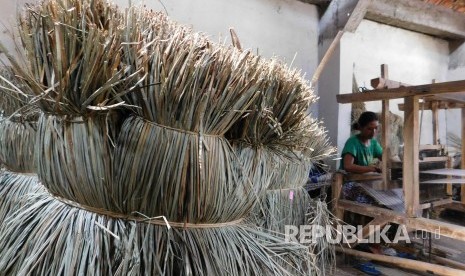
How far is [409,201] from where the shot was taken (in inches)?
70.8

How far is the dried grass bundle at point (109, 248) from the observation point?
2.09 feet

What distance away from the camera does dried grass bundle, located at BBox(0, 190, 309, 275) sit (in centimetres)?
64

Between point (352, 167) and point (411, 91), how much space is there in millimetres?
828

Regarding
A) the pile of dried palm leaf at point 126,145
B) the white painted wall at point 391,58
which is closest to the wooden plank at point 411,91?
the white painted wall at point 391,58

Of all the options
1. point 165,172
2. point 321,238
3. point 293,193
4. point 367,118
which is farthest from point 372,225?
point 165,172

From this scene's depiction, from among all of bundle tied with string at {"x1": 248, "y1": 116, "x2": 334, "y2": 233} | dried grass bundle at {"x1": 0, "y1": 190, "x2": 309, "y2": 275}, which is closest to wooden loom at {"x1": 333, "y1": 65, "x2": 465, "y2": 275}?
bundle tied with string at {"x1": 248, "y1": 116, "x2": 334, "y2": 233}

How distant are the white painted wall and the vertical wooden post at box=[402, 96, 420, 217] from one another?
4.38 ft

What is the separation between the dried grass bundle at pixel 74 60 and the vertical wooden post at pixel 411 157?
5.36 feet

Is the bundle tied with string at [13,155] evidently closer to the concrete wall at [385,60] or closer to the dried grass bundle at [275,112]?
the dried grass bundle at [275,112]

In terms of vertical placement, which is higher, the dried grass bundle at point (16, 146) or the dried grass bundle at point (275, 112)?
the dried grass bundle at point (275, 112)

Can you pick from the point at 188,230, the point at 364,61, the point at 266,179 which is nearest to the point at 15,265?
the point at 188,230

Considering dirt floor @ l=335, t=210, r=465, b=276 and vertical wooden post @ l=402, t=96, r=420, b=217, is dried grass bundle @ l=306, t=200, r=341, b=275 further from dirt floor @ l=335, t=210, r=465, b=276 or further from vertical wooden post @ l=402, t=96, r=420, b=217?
vertical wooden post @ l=402, t=96, r=420, b=217

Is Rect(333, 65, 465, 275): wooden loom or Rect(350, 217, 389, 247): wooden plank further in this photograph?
Rect(350, 217, 389, 247): wooden plank

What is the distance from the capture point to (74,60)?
61cm
